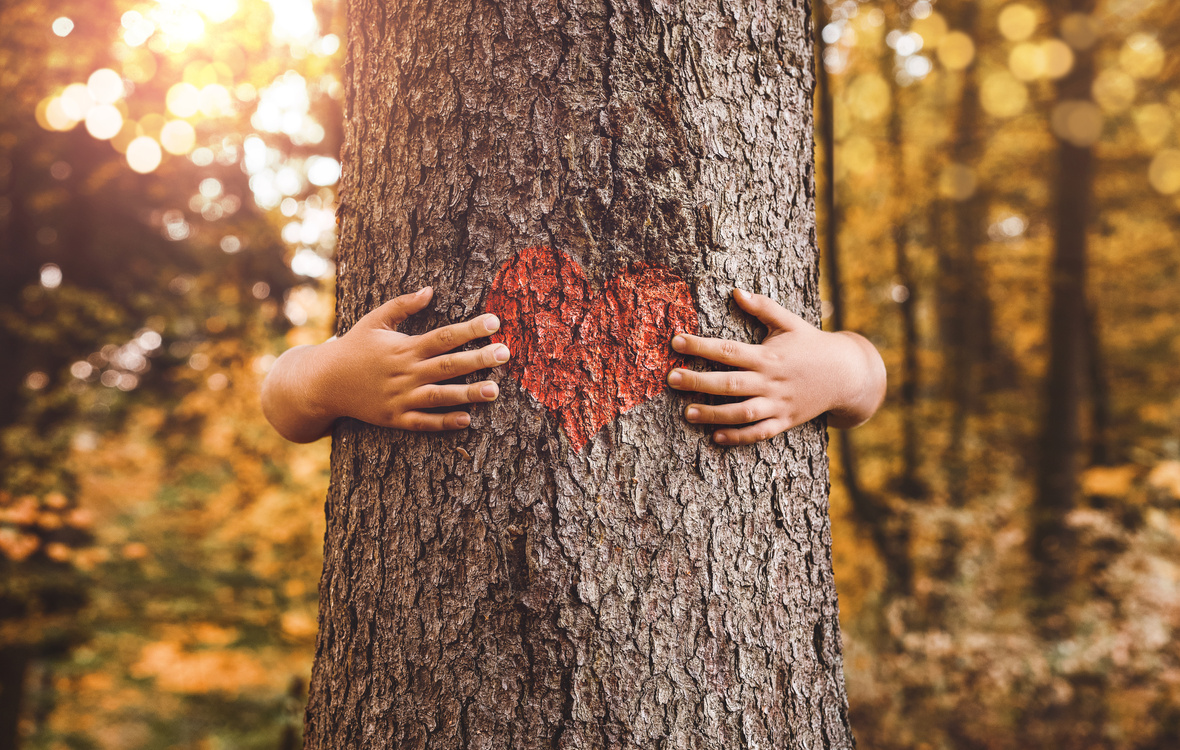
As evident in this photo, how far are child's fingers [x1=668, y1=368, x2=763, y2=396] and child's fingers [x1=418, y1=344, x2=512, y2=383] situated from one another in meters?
0.30

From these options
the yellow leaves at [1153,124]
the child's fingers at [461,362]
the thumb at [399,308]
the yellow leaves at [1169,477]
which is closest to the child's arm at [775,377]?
the child's fingers at [461,362]

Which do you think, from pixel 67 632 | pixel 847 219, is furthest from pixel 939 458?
pixel 67 632

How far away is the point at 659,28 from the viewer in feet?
3.73

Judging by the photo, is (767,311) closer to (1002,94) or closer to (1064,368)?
(1064,368)

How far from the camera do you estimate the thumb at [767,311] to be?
1.16 metres

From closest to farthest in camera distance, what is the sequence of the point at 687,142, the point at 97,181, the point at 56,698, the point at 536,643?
the point at 536,643 → the point at 687,142 → the point at 97,181 → the point at 56,698

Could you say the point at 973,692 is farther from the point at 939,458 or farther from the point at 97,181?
the point at 97,181

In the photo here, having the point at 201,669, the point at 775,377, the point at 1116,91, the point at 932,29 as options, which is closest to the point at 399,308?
the point at 775,377

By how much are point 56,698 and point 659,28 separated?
10.5 m

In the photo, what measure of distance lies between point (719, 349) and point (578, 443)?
1.01 feet

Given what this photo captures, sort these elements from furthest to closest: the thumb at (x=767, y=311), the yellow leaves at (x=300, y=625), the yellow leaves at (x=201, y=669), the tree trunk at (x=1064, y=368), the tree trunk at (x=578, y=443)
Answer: the yellow leaves at (x=201, y=669) < the tree trunk at (x=1064, y=368) < the yellow leaves at (x=300, y=625) < the thumb at (x=767, y=311) < the tree trunk at (x=578, y=443)

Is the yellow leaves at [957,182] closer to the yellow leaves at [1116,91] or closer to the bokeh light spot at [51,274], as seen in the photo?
the yellow leaves at [1116,91]

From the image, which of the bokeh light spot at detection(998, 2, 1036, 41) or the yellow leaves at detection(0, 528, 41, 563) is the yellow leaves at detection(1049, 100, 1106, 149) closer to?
the bokeh light spot at detection(998, 2, 1036, 41)

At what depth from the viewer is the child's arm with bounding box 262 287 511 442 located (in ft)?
3.55
